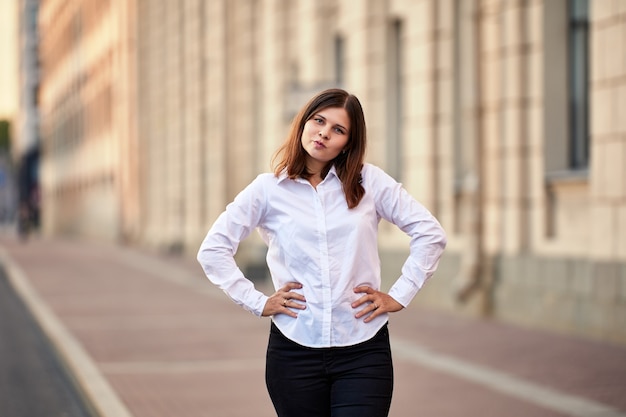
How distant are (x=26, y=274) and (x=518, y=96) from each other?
591 inches

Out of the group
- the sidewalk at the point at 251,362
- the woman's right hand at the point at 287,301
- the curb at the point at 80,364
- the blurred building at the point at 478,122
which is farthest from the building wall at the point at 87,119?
the woman's right hand at the point at 287,301

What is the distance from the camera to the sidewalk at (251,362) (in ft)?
28.5

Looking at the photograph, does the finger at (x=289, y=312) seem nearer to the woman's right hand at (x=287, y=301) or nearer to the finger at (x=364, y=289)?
the woman's right hand at (x=287, y=301)

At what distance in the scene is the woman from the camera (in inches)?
162

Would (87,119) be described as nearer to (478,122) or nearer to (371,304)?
(478,122)

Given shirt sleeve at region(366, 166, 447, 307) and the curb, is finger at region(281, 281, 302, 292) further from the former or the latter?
the curb

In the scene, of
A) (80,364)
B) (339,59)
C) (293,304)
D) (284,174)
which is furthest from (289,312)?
(339,59)

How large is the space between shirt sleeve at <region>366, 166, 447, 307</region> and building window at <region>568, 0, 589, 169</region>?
10717 millimetres

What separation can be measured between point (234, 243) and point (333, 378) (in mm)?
527

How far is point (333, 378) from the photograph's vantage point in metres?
4.16

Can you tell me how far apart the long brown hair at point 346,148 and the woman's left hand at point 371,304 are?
0.27 m

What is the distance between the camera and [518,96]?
15.3 meters

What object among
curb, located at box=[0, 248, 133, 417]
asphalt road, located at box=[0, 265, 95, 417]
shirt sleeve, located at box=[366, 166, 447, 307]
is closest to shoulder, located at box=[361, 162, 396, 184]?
shirt sleeve, located at box=[366, 166, 447, 307]

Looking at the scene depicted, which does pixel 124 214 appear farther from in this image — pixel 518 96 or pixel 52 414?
pixel 52 414
